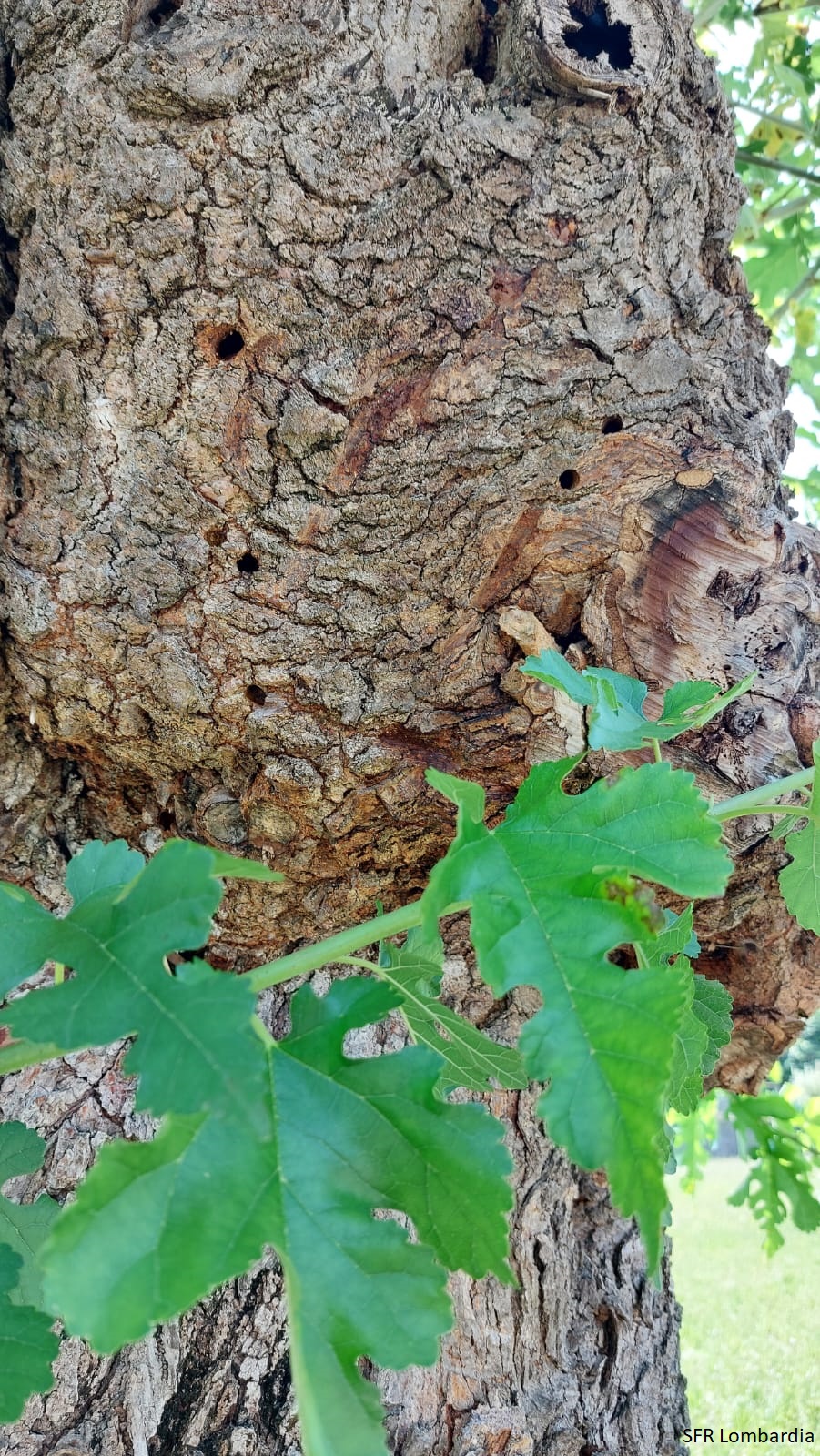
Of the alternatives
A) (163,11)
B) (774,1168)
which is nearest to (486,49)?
(163,11)

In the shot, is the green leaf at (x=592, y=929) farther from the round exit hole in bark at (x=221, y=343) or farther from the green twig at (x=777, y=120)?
the green twig at (x=777, y=120)

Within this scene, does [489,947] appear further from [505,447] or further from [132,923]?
[505,447]

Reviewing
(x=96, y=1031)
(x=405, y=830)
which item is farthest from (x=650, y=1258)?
(x=405, y=830)

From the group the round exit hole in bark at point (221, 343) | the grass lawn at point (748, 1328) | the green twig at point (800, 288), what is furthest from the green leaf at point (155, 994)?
the green twig at point (800, 288)

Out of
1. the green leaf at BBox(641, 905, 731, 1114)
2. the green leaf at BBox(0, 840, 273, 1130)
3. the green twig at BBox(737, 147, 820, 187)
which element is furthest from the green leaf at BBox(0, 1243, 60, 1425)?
the green twig at BBox(737, 147, 820, 187)

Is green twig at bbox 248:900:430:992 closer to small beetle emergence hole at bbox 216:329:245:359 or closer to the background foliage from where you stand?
small beetle emergence hole at bbox 216:329:245:359
